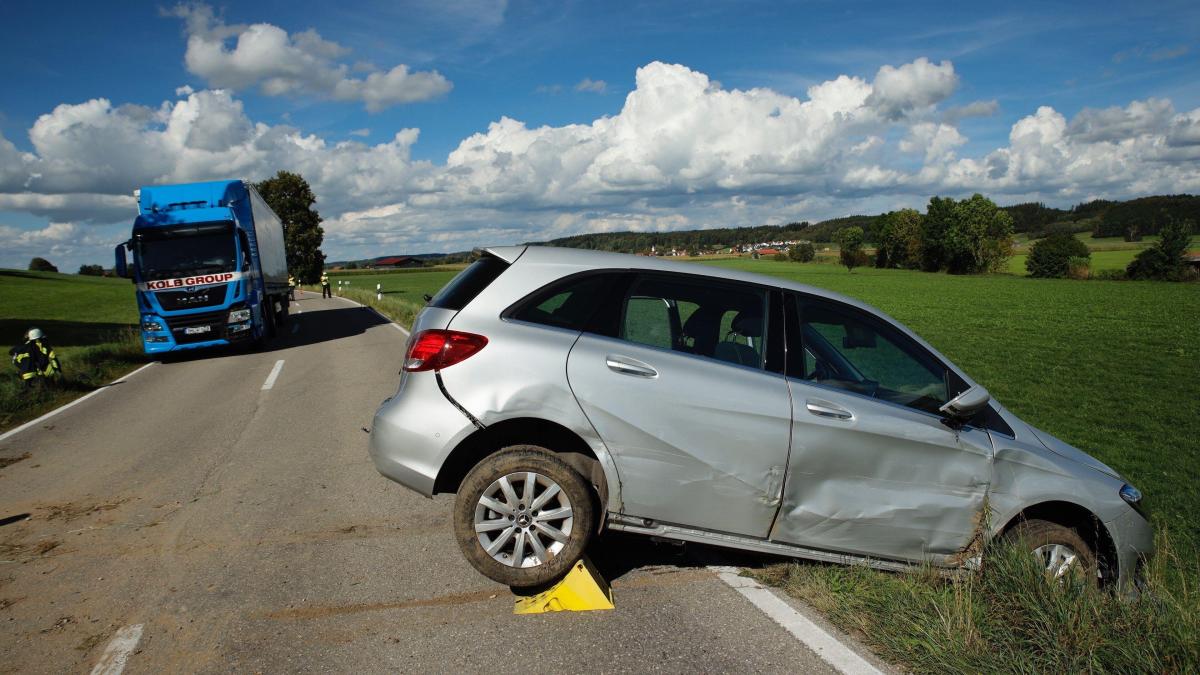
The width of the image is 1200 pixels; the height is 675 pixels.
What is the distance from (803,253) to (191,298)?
91.0 m

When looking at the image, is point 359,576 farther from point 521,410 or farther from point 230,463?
point 230,463

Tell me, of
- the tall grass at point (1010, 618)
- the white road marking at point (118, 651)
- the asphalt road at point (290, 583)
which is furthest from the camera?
the asphalt road at point (290, 583)

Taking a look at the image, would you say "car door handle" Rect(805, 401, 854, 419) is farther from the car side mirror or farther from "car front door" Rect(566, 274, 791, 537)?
the car side mirror

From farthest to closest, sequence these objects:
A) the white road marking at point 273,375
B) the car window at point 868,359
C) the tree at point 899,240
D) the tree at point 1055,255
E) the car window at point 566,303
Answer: the tree at point 899,240 < the tree at point 1055,255 < the white road marking at point 273,375 < the car window at point 868,359 < the car window at point 566,303

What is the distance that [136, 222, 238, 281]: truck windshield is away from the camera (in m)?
16.4

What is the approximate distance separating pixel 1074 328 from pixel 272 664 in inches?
1256

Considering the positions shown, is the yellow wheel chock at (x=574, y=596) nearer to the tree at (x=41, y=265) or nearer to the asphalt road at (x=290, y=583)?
the asphalt road at (x=290, y=583)

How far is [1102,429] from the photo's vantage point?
10.8 m

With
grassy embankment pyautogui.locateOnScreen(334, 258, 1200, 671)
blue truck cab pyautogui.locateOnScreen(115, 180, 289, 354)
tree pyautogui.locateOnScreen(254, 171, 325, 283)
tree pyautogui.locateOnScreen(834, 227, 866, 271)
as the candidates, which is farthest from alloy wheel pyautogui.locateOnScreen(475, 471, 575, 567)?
tree pyautogui.locateOnScreen(834, 227, 866, 271)

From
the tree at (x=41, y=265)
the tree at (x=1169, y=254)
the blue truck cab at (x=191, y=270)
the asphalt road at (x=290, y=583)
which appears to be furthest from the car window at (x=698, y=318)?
the tree at (x=41, y=265)

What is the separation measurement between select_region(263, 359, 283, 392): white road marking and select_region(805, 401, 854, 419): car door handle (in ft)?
33.2

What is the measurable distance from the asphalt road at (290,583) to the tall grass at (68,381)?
345 cm

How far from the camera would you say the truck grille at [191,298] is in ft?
53.5

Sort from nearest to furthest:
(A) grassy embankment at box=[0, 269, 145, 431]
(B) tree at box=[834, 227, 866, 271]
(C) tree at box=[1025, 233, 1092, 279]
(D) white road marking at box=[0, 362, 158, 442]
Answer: (D) white road marking at box=[0, 362, 158, 442] < (A) grassy embankment at box=[0, 269, 145, 431] < (C) tree at box=[1025, 233, 1092, 279] < (B) tree at box=[834, 227, 866, 271]
